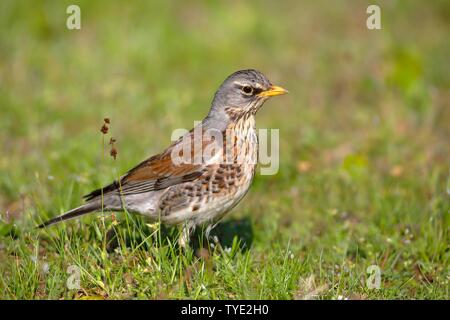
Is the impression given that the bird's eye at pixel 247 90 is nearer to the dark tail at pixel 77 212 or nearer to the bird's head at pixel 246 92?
the bird's head at pixel 246 92

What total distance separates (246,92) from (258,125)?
353 cm

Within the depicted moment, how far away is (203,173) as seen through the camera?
622cm

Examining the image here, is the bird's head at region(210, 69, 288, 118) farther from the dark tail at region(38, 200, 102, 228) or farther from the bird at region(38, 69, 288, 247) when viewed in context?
the dark tail at region(38, 200, 102, 228)

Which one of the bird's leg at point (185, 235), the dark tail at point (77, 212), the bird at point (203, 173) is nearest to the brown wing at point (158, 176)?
the bird at point (203, 173)

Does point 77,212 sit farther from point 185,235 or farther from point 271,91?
point 271,91

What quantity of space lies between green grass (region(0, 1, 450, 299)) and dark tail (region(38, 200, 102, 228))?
→ 0.16 m

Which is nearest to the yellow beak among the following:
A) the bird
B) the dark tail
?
the bird

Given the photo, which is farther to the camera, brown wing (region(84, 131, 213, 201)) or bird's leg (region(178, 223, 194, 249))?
brown wing (region(84, 131, 213, 201))

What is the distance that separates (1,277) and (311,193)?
3942 mm

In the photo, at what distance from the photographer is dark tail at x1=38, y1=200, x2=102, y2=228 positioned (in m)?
6.00

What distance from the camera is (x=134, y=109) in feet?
33.0

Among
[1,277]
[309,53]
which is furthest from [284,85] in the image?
[1,277]

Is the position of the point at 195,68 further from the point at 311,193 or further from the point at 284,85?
the point at 311,193

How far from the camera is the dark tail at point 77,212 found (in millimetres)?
6004
